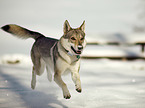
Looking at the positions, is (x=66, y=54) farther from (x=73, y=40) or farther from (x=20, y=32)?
(x=20, y=32)

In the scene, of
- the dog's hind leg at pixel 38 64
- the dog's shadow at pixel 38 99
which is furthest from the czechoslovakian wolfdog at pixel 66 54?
the dog's shadow at pixel 38 99

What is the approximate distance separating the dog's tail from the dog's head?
138cm

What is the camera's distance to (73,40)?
254 centimetres

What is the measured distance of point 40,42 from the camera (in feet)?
12.0

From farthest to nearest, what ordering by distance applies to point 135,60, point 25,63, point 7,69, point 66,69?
point 135,60
point 25,63
point 7,69
point 66,69

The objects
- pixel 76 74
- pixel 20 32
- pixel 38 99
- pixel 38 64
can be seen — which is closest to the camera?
pixel 76 74

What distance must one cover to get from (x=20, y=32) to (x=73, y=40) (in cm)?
163

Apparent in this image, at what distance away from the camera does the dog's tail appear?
3.61 m

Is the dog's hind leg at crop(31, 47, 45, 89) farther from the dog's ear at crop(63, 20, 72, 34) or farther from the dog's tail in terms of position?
the dog's ear at crop(63, 20, 72, 34)

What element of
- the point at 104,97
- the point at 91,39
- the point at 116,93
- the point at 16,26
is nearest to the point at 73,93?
the point at 104,97

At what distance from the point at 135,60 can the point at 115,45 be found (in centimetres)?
121

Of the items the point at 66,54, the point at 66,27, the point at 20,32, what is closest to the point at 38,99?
the point at 66,54

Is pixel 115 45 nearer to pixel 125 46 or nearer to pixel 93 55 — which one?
pixel 125 46

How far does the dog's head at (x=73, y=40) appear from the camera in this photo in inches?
98.1
